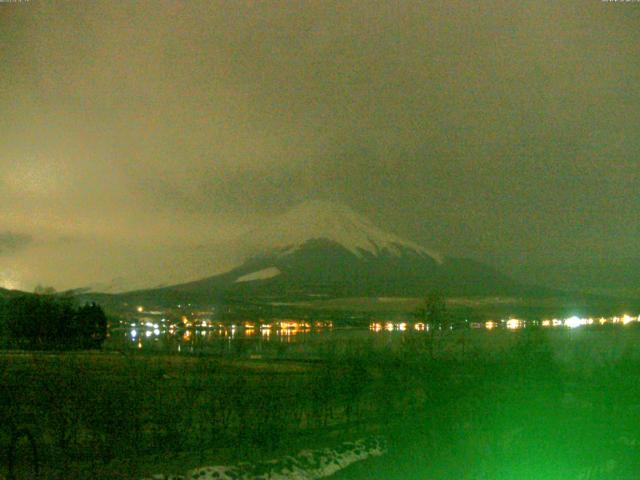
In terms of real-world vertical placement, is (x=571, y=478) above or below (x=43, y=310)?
below

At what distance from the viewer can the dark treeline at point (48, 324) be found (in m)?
55.2

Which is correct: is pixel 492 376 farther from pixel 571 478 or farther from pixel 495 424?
pixel 571 478

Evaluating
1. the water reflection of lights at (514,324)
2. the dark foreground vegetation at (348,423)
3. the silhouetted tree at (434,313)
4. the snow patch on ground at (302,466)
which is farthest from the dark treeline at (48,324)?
the snow patch on ground at (302,466)

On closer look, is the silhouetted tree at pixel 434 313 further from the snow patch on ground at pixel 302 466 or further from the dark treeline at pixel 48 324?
the snow patch on ground at pixel 302 466

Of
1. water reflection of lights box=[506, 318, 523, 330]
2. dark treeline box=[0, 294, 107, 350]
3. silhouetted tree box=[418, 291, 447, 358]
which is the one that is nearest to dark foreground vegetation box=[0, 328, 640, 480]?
silhouetted tree box=[418, 291, 447, 358]

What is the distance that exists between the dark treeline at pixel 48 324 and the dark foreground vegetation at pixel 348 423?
34084 millimetres

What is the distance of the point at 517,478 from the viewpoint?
513 inches

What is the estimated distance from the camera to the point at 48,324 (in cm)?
5703

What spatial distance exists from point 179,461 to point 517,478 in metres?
4.89

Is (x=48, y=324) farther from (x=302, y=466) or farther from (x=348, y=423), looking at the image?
(x=302, y=466)

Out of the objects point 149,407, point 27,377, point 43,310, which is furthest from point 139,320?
point 149,407

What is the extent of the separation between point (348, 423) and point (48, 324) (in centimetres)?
4333

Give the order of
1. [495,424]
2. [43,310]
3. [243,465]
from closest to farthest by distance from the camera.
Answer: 1. [243,465]
2. [495,424]
3. [43,310]

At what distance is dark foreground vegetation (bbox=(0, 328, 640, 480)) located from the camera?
13055 millimetres
